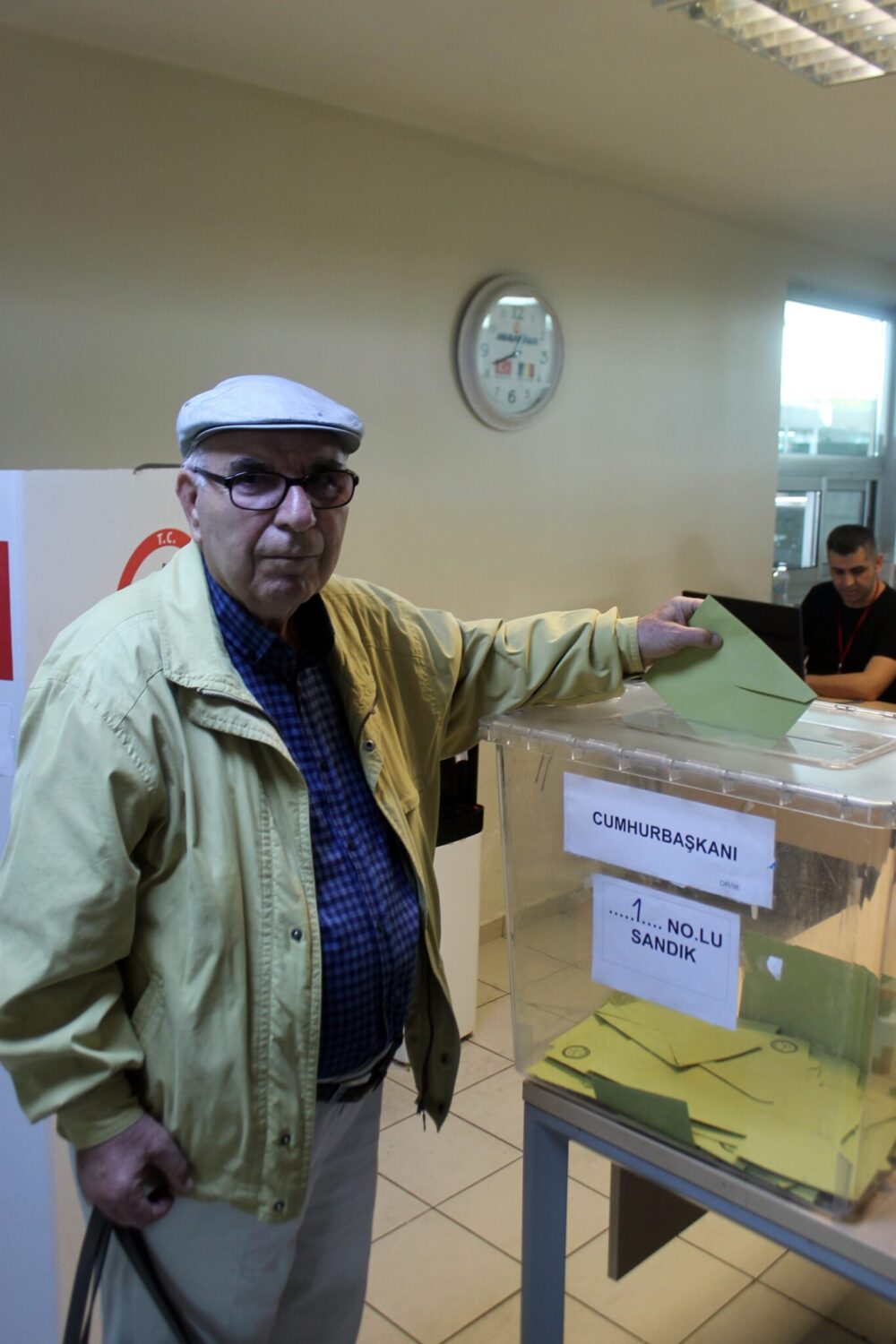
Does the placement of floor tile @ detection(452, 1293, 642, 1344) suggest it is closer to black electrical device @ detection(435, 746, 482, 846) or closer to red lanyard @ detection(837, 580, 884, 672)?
black electrical device @ detection(435, 746, 482, 846)

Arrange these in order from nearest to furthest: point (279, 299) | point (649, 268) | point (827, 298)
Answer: point (279, 299), point (649, 268), point (827, 298)

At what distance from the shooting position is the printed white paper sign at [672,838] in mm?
1014

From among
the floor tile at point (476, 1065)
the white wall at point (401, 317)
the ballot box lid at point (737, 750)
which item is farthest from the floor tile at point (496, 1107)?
the ballot box lid at point (737, 750)

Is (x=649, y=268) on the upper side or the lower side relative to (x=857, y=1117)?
upper

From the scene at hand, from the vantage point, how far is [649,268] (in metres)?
3.89

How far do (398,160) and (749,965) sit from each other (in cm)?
258

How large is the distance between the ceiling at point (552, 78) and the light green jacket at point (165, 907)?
1607 mm

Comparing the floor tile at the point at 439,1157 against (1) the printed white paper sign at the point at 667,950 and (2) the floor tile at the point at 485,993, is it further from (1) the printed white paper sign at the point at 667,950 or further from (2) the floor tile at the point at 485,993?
(1) the printed white paper sign at the point at 667,950

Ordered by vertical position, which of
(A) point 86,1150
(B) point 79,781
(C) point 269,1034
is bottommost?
(A) point 86,1150

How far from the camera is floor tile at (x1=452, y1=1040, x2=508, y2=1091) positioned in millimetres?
2848

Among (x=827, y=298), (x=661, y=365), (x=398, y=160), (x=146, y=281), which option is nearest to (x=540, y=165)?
(x=398, y=160)

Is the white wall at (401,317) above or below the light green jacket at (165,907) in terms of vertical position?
above

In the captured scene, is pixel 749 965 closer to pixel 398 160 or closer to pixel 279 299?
pixel 279 299

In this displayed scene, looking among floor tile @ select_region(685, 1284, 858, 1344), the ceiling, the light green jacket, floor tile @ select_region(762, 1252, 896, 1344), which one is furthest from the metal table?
the ceiling
